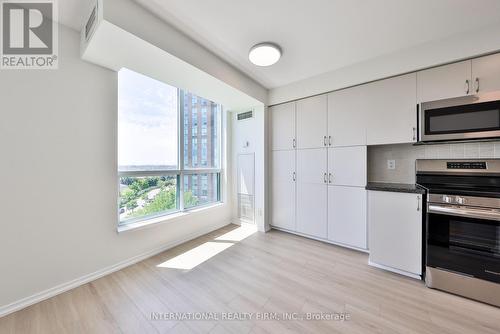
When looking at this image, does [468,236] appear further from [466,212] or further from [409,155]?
[409,155]

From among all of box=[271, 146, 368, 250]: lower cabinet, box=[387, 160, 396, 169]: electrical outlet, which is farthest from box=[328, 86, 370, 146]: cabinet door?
box=[387, 160, 396, 169]: electrical outlet

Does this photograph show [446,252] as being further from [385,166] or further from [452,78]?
[452,78]

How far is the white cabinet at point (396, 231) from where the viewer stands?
2.00 m

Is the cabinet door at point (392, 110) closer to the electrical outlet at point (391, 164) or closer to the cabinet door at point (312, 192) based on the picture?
the electrical outlet at point (391, 164)

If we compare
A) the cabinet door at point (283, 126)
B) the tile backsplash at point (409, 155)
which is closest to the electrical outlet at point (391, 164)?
the tile backsplash at point (409, 155)

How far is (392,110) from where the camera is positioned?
235 cm

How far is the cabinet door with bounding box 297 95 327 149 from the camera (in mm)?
2869

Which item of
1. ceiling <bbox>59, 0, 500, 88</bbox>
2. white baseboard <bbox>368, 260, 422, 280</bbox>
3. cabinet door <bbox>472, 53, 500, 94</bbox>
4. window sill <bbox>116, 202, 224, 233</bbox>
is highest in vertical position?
ceiling <bbox>59, 0, 500, 88</bbox>

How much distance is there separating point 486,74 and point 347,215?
6.64 feet

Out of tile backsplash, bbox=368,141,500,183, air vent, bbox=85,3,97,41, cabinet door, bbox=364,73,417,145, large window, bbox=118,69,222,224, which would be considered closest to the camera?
air vent, bbox=85,3,97,41

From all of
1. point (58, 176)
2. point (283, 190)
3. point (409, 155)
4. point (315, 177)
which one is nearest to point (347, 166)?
point (315, 177)

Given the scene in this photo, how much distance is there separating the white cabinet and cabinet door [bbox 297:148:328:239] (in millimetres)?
706

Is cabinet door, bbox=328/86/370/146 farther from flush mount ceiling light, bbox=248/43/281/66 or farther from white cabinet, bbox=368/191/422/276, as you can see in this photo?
flush mount ceiling light, bbox=248/43/281/66

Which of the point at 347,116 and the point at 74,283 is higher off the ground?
the point at 347,116
